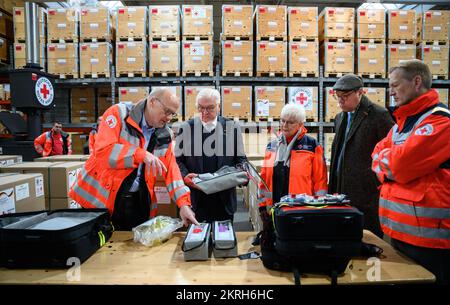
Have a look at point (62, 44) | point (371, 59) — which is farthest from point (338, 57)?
point (62, 44)

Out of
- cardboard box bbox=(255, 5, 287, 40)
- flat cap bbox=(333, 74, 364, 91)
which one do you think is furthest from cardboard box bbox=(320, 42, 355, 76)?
flat cap bbox=(333, 74, 364, 91)

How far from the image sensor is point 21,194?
7.55 feet

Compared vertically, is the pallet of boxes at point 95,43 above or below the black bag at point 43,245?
above

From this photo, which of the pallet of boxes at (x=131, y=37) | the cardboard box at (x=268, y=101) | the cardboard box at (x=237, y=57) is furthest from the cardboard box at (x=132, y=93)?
the cardboard box at (x=268, y=101)

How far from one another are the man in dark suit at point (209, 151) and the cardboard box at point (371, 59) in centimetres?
541

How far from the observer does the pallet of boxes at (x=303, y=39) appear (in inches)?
268

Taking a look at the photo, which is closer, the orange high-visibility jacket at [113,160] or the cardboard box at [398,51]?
the orange high-visibility jacket at [113,160]

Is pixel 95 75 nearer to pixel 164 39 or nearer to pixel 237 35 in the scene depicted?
pixel 164 39

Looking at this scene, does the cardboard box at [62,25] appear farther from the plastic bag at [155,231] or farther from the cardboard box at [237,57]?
the plastic bag at [155,231]

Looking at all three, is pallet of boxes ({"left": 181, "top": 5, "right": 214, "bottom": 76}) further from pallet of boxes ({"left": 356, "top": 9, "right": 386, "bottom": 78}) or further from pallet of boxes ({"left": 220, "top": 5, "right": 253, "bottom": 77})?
pallet of boxes ({"left": 356, "top": 9, "right": 386, "bottom": 78})

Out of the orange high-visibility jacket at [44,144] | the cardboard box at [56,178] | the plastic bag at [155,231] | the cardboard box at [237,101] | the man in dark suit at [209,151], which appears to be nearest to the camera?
the plastic bag at [155,231]

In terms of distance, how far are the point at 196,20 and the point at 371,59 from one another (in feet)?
13.2

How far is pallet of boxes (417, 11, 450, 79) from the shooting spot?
276 inches
